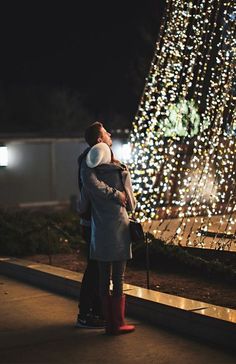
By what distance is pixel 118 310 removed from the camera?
18.1 ft

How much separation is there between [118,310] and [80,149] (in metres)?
16.3

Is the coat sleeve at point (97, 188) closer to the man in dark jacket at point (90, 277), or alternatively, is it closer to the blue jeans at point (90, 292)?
the man in dark jacket at point (90, 277)

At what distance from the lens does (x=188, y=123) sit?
10852 millimetres

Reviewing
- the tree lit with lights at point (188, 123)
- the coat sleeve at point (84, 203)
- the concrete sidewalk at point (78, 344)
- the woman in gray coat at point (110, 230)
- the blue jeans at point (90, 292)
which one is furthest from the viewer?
the tree lit with lights at point (188, 123)

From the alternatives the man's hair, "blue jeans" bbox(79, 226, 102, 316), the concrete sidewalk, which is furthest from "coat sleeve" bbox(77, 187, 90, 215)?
the concrete sidewalk

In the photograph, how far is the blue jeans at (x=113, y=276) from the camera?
18.0 feet

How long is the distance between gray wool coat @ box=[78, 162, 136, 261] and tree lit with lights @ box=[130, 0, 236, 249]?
3.88 m

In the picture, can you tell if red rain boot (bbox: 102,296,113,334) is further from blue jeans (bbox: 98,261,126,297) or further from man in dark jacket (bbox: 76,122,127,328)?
man in dark jacket (bbox: 76,122,127,328)

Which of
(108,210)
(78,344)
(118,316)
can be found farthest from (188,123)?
(78,344)

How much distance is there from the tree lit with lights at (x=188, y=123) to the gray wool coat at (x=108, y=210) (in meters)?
3.88

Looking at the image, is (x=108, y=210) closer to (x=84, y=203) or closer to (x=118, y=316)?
(x=84, y=203)

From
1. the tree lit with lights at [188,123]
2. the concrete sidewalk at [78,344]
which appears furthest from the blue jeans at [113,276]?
the tree lit with lights at [188,123]

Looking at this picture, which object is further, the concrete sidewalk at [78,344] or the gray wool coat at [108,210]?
the gray wool coat at [108,210]

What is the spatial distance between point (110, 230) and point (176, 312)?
3.18ft
